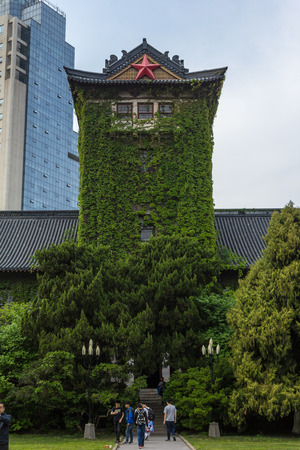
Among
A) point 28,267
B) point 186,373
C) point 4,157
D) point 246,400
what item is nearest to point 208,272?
point 186,373

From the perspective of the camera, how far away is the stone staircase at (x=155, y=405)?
21.6 meters

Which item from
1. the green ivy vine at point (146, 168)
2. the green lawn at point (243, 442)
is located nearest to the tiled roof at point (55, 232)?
the green ivy vine at point (146, 168)

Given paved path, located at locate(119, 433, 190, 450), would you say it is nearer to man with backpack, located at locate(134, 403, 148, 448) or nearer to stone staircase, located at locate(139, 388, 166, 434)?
man with backpack, located at locate(134, 403, 148, 448)

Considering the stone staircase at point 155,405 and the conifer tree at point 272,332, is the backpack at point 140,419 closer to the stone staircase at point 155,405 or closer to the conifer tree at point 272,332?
the conifer tree at point 272,332

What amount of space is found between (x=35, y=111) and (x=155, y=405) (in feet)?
245

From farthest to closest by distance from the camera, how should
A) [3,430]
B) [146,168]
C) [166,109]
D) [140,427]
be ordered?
[166,109]
[146,168]
[140,427]
[3,430]

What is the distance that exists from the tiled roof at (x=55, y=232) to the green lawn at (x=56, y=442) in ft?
37.7

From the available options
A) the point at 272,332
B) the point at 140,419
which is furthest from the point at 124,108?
the point at 140,419

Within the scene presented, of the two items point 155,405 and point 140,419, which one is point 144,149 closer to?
point 155,405

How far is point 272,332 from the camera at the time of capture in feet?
59.1

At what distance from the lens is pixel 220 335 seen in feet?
71.2

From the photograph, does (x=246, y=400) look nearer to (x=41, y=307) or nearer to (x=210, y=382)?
(x=210, y=382)

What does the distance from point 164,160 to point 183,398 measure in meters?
13.8

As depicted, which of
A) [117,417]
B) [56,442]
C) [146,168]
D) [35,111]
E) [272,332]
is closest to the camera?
[56,442]
